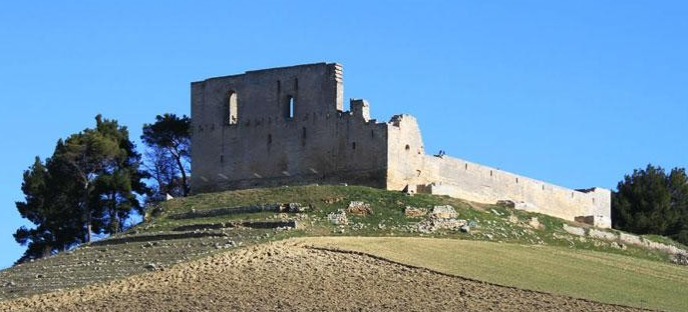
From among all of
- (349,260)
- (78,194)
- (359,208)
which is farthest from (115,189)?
(349,260)

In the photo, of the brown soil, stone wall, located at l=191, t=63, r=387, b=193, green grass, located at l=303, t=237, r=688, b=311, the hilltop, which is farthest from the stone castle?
the brown soil

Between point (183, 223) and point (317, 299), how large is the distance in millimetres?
16047

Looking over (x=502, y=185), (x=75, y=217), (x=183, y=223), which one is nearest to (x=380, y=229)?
(x=183, y=223)

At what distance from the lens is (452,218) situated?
57844 mm

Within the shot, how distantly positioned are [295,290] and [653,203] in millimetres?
34510

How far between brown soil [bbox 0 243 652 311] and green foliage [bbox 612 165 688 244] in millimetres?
28121

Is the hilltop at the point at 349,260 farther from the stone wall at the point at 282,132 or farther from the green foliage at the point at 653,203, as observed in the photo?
the green foliage at the point at 653,203

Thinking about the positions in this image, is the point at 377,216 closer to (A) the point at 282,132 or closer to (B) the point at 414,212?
→ (B) the point at 414,212

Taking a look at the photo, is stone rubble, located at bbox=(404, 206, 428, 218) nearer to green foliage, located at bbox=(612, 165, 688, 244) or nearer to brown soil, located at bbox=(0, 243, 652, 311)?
brown soil, located at bbox=(0, 243, 652, 311)

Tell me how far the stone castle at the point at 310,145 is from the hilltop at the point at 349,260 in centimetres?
207

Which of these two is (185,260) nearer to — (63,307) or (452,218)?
(63,307)

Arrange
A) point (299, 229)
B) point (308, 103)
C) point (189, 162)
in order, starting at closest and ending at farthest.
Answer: point (299, 229), point (308, 103), point (189, 162)

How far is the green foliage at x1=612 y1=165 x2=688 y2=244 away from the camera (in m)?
73.7

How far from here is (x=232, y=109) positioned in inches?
2589
